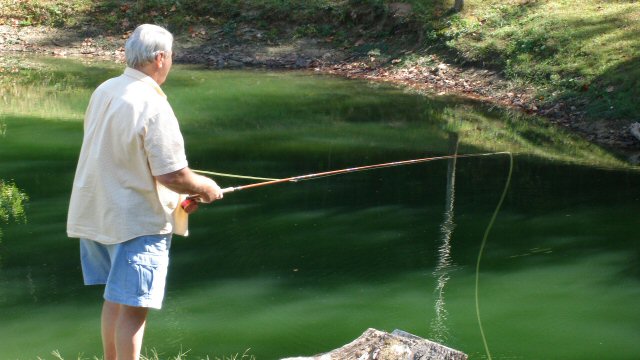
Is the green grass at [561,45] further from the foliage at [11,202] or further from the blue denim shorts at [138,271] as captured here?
the blue denim shorts at [138,271]

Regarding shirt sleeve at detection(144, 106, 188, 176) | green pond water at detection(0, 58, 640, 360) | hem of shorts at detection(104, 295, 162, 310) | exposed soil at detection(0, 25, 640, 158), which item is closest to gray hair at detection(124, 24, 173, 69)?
shirt sleeve at detection(144, 106, 188, 176)

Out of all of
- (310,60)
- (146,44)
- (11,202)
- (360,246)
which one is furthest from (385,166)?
(310,60)

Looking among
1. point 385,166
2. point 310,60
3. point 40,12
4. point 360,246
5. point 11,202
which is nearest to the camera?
point 360,246

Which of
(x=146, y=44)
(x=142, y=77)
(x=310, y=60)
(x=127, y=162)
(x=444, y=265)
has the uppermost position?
(x=146, y=44)

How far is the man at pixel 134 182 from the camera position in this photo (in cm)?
312

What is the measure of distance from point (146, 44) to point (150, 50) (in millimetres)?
26

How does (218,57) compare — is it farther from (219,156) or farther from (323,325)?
(323,325)

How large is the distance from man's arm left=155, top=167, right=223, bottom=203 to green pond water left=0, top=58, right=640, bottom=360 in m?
1.57

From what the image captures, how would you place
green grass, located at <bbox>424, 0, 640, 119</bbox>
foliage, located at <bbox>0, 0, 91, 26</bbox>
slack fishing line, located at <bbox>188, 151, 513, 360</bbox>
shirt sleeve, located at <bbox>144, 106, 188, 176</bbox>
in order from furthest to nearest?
foliage, located at <bbox>0, 0, 91, 26</bbox> < green grass, located at <bbox>424, 0, 640, 119</bbox> < slack fishing line, located at <bbox>188, 151, 513, 360</bbox> < shirt sleeve, located at <bbox>144, 106, 188, 176</bbox>

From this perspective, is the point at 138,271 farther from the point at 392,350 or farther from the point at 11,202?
the point at 11,202

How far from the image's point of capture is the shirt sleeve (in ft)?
10.2

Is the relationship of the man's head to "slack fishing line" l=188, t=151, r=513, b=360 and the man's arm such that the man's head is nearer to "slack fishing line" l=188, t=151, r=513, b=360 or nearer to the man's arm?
the man's arm

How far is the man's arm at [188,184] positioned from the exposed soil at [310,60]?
8.39m

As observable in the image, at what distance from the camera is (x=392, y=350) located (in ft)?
10.8
